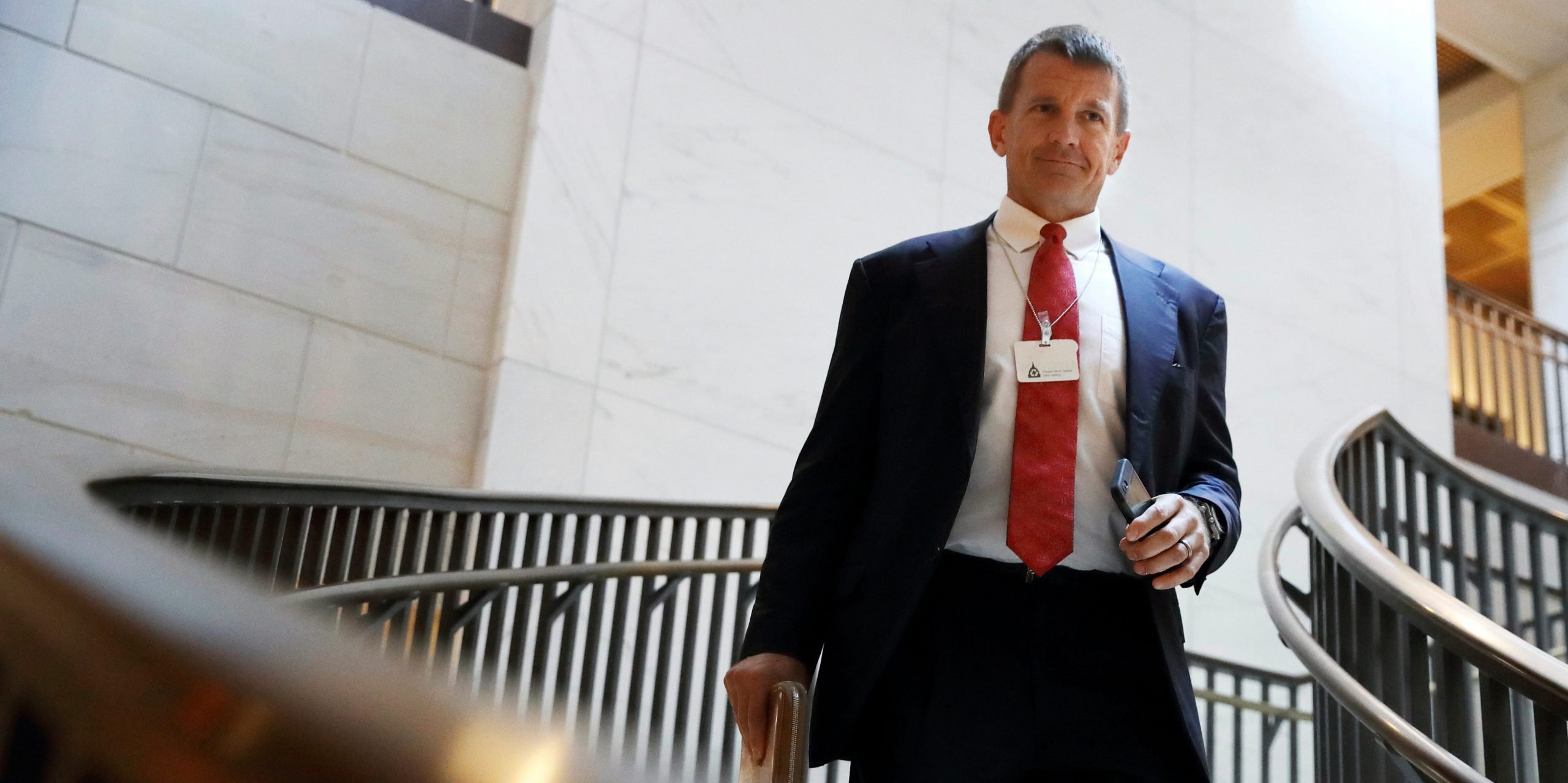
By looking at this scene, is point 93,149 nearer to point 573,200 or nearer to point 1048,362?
point 573,200

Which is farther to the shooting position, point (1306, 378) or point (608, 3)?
point (1306, 378)

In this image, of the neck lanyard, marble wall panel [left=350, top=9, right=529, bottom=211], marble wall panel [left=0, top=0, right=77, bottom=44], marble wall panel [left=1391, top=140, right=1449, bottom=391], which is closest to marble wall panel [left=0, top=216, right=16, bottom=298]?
marble wall panel [left=0, top=0, right=77, bottom=44]

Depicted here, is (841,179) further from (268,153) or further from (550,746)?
(550,746)

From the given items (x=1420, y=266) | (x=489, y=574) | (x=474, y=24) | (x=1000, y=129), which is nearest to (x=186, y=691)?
(x=1000, y=129)

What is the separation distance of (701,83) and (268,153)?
206 centimetres

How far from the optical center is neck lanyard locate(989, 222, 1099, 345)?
6.56 feet

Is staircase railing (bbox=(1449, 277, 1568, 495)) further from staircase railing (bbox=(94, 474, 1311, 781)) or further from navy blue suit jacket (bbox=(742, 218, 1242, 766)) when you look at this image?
navy blue suit jacket (bbox=(742, 218, 1242, 766))

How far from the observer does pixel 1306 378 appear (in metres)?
8.66

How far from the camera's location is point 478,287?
6.25m

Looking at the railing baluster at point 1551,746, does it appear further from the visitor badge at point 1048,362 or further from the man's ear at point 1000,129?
the man's ear at point 1000,129

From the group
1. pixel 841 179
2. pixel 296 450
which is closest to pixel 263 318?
pixel 296 450

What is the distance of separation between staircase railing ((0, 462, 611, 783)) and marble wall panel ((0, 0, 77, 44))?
5.72 metres

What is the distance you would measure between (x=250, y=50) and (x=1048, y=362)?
495cm

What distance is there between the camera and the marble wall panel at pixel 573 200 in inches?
242
